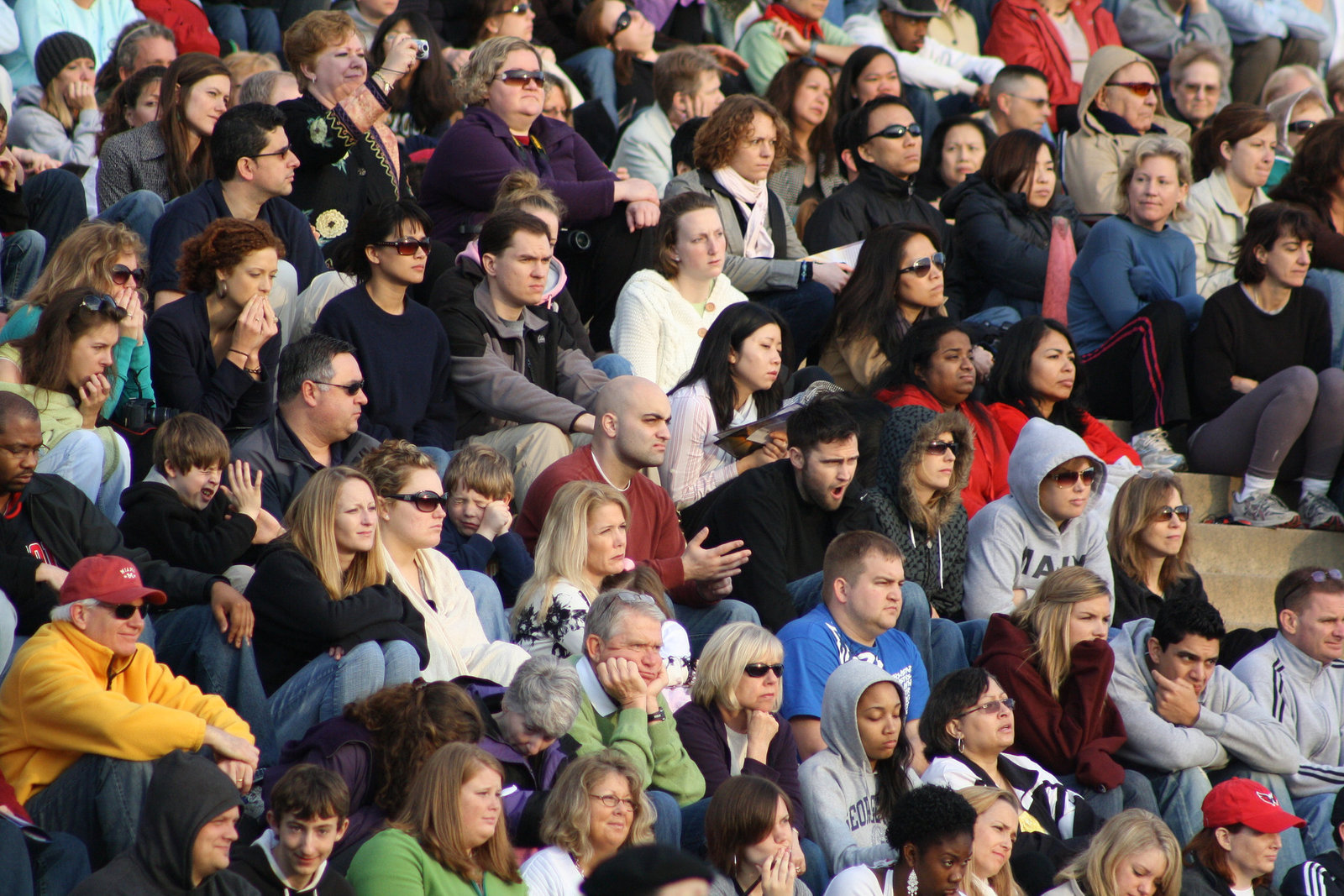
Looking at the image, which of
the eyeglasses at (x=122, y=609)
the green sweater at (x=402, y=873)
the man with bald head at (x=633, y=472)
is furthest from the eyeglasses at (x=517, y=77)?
the green sweater at (x=402, y=873)

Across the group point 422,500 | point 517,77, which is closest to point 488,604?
point 422,500

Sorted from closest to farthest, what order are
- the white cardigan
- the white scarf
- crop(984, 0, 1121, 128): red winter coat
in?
the white cardigan → the white scarf → crop(984, 0, 1121, 128): red winter coat

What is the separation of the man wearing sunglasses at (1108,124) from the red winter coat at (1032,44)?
66.5 inches

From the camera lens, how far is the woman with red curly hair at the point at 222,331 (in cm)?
633

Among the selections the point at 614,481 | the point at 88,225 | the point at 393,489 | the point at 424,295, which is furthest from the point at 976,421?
the point at 88,225

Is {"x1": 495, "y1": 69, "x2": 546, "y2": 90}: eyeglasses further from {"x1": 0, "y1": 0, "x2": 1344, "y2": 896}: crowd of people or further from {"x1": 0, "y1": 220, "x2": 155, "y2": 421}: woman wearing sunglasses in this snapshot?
{"x1": 0, "y1": 220, "x2": 155, "y2": 421}: woman wearing sunglasses

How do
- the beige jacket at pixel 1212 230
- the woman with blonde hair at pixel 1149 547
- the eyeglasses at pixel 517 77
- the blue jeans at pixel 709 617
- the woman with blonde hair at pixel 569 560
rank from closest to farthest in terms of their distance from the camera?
the woman with blonde hair at pixel 569 560
the blue jeans at pixel 709 617
the woman with blonde hair at pixel 1149 547
the eyeglasses at pixel 517 77
the beige jacket at pixel 1212 230

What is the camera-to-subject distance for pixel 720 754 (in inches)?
212

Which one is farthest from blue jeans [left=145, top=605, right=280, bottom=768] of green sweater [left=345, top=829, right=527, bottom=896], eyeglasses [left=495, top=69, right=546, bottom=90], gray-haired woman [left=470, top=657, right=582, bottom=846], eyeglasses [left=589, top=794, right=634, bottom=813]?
eyeglasses [left=495, top=69, right=546, bottom=90]

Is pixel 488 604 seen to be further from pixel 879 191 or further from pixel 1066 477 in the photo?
pixel 879 191

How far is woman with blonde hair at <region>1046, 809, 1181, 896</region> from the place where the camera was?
5.32 m

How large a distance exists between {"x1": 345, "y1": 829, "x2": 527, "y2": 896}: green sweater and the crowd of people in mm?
20

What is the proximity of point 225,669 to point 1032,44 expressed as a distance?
887 centimetres

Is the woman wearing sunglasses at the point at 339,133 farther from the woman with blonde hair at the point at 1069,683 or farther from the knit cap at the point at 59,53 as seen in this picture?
the woman with blonde hair at the point at 1069,683
